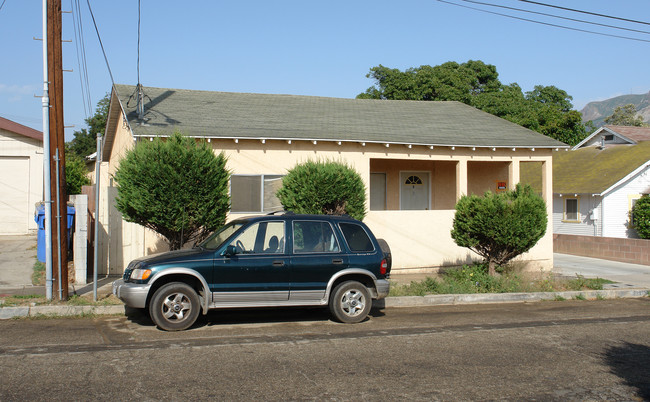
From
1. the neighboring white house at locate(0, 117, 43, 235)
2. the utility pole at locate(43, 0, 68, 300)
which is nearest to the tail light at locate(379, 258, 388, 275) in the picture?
the utility pole at locate(43, 0, 68, 300)

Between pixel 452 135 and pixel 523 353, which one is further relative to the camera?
pixel 452 135

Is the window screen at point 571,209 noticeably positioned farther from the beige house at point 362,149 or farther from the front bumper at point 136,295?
the front bumper at point 136,295

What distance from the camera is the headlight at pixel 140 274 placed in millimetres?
8117

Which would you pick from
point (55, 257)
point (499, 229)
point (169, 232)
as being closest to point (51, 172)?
point (55, 257)

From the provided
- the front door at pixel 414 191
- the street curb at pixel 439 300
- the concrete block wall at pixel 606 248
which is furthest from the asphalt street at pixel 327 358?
the concrete block wall at pixel 606 248

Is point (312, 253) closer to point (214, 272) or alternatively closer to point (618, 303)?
point (214, 272)

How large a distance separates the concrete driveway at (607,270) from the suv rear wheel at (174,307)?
32.7ft

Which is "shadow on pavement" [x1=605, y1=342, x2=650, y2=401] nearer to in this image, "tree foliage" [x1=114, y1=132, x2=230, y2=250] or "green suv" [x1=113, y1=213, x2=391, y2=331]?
"green suv" [x1=113, y1=213, x2=391, y2=331]

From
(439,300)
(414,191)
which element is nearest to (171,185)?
(439,300)

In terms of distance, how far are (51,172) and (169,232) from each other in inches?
90.4

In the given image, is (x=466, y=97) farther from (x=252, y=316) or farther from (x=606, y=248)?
(x=252, y=316)

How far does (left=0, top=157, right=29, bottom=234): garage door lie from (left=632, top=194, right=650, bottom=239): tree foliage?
75.2 ft

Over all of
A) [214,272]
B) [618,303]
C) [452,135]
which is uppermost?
[452,135]

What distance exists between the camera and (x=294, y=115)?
15.9m
